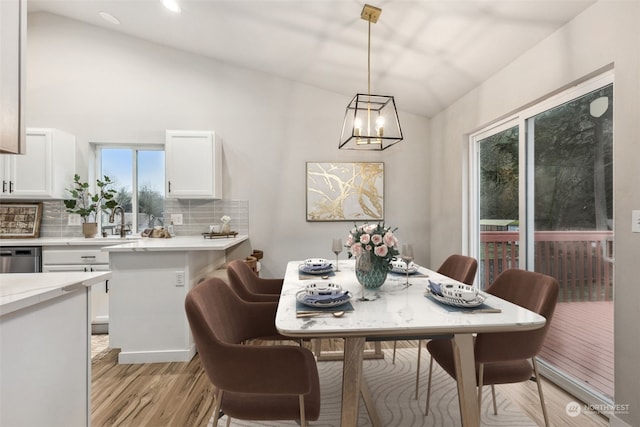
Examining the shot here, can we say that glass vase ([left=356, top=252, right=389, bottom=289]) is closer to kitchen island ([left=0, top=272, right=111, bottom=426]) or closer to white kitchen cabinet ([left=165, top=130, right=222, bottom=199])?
kitchen island ([left=0, top=272, right=111, bottom=426])

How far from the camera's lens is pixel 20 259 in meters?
3.00

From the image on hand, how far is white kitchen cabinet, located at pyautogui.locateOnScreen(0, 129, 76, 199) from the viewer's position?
318 centimetres

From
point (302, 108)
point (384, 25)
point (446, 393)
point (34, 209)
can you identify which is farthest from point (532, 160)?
point (34, 209)

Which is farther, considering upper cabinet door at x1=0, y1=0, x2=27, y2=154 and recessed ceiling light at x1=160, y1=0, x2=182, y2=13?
recessed ceiling light at x1=160, y1=0, x2=182, y2=13

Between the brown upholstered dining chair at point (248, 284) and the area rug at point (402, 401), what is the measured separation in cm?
72

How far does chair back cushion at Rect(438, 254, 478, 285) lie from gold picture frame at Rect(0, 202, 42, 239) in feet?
14.4

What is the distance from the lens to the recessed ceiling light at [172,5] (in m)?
2.70

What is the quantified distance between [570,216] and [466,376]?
1552 mm

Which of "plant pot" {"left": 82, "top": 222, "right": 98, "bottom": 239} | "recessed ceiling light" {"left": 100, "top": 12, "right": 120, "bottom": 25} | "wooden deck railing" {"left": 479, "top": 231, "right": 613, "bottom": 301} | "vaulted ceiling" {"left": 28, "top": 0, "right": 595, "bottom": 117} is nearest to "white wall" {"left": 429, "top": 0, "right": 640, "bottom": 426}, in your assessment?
"vaulted ceiling" {"left": 28, "top": 0, "right": 595, "bottom": 117}

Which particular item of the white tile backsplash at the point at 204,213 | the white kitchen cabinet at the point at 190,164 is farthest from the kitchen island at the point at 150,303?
the white tile backsplash at the point at 204,213

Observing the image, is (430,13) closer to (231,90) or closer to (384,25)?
(384,25)

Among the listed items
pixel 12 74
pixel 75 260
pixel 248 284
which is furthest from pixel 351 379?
pixel 75 260

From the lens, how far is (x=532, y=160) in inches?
96.0

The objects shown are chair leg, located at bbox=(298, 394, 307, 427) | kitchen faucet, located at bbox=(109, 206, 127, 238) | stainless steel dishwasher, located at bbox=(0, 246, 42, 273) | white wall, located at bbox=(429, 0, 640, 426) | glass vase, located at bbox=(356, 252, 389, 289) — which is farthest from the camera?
kitchen faucet, located at bbox=(109, 206, 127, 238)
